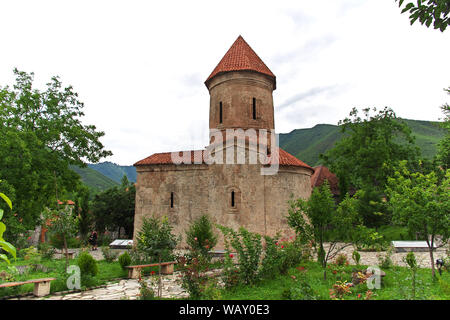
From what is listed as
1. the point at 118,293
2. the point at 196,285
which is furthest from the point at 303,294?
the point at 118,293

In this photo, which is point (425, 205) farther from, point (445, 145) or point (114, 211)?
point (114, 211)

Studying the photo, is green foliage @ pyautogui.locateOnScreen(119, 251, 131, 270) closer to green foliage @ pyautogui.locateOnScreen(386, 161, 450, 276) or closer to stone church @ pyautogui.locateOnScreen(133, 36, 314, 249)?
stone church @ pyautogui.locateOnScreen(133, 36, 314, 249)

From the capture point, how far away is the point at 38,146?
550 inches

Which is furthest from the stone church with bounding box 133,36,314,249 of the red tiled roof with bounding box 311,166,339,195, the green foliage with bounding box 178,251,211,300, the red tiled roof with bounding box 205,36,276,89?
the red tiled roof with bounding box 311,166,339,195

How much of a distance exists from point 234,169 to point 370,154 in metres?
12.9

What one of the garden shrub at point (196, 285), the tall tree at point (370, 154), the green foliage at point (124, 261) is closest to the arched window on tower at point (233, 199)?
the green foliage at point (124, 261)

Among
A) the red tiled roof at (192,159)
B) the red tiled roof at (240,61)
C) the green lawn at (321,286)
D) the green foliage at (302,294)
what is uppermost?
the red tiled roof at (240,61)

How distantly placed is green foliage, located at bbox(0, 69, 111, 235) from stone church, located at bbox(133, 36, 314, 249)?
12.1 feet

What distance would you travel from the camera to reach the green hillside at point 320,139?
77312 millimetres

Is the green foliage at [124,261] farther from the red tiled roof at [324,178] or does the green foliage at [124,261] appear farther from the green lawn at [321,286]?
the red tiled roof at [324,178]

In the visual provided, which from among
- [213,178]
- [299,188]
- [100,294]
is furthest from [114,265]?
[299,188]

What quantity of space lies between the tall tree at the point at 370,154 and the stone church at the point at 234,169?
773 cm
